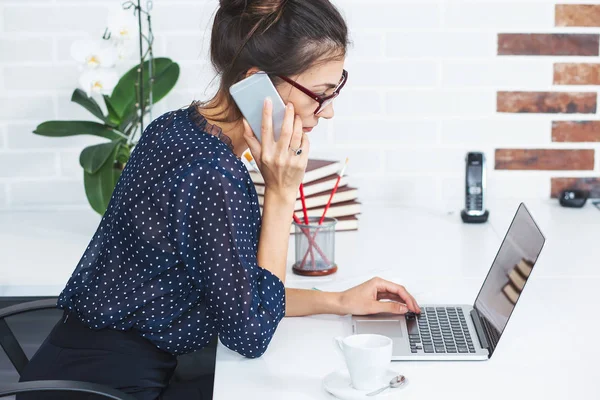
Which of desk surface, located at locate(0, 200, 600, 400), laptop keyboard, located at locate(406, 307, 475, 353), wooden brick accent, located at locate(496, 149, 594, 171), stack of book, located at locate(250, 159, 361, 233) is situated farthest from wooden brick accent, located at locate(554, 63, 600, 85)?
laptop keyboard, located at locate(406, 307, 475, 353)

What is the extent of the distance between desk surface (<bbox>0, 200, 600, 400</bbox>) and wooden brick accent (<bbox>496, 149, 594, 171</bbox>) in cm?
12

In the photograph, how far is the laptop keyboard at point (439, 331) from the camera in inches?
49.2

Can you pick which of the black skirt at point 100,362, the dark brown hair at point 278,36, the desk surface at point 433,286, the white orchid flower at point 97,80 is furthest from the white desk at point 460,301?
the white orchid flower at point 97,80

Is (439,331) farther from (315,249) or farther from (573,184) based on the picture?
(573,184)

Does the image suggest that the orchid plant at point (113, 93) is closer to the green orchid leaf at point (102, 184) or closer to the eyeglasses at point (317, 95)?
the green orchid leaf at point (102, 184)

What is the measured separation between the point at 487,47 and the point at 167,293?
1.34m

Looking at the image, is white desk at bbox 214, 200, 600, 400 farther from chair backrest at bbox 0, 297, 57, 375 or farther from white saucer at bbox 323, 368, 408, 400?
chair backrest at bbox 0, 297, 57, 375

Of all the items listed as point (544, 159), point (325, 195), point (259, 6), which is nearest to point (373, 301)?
point (259, 6)

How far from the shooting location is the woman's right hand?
4.30 feet

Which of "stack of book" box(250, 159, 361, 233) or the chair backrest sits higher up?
"stack of book" box(250, 159, 361, 233)

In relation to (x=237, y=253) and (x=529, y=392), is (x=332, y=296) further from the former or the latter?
(x=529, y=392)

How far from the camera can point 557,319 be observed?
4.54ft

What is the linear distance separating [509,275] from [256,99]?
0.51m

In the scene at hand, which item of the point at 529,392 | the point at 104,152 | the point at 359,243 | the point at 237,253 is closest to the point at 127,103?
the point at 104,152
